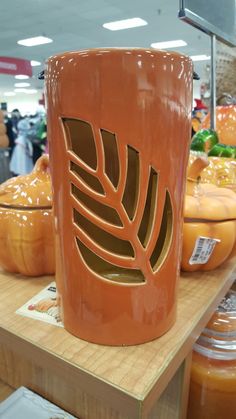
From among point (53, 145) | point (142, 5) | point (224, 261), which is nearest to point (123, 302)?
point (53, 145)

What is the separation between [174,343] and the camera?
398 mm

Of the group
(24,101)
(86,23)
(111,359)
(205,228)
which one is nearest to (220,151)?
(205,228)

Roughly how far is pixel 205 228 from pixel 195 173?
9 centimetres

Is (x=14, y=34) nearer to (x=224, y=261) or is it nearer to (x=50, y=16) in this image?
(x=50, y=16)

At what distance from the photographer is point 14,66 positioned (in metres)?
7.35

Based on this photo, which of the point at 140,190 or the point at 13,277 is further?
the point at 13,277

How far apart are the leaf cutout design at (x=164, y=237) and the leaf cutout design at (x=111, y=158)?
57 millimetres

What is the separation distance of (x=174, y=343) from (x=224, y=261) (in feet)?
0.80

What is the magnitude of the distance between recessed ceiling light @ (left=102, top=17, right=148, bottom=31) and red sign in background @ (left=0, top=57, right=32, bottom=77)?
2.59 meters

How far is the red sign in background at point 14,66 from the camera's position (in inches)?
280

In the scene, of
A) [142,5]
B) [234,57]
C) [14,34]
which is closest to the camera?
[234,57]

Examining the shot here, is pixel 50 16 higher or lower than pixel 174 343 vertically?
higher

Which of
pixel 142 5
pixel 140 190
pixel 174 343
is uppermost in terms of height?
pixel 142 5

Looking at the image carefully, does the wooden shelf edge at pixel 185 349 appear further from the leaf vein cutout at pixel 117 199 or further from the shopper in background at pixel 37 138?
the shopper in background at pixel 37 138
